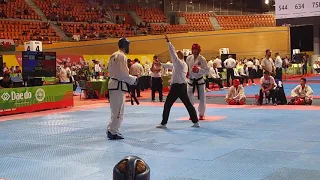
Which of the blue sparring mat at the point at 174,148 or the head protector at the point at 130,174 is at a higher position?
the head protector at the point at 130,174

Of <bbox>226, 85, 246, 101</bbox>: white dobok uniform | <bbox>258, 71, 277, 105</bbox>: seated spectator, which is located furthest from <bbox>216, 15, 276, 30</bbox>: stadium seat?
<bbox>258, 71, 277, 105</bbox>: seated spectator

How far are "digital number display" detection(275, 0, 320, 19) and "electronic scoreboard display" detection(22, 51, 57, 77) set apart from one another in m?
8.33

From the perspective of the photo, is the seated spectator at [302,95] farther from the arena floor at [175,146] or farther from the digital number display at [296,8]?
the digital number display at [296,8]

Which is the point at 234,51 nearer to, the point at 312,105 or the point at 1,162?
the point at 312,105

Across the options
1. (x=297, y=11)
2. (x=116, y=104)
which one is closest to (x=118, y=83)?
(x=116, y=104)

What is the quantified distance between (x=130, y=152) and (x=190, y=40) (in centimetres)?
2964

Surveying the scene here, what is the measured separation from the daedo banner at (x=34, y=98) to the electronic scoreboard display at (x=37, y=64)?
0.82m

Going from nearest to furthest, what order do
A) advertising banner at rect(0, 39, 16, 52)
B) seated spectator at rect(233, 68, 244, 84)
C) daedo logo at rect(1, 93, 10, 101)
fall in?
daedo logo at rect(1, 93, 10, 101) → seated spectator at rect(233, 68, 244, 84) → advertising banner at rect(0, 39, 16, 52)

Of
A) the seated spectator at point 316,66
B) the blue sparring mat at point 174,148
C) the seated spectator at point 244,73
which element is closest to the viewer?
the blue sparring mat at point 174,148

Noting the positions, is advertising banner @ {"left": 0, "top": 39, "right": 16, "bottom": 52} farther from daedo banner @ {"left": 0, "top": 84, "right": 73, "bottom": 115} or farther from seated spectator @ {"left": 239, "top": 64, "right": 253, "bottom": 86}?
seated spectator @ {"left": 239, "top": 64, "right": 253, "bottom": 86}

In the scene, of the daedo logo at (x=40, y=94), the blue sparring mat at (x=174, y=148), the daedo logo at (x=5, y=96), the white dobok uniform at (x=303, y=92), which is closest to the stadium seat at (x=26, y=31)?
the daedo logo at (x=40, y=94)

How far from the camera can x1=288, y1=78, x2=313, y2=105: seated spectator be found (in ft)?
46.1

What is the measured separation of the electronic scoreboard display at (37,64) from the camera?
49.4 ft

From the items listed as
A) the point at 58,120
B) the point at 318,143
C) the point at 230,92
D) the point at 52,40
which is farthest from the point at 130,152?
the point at 52,40
